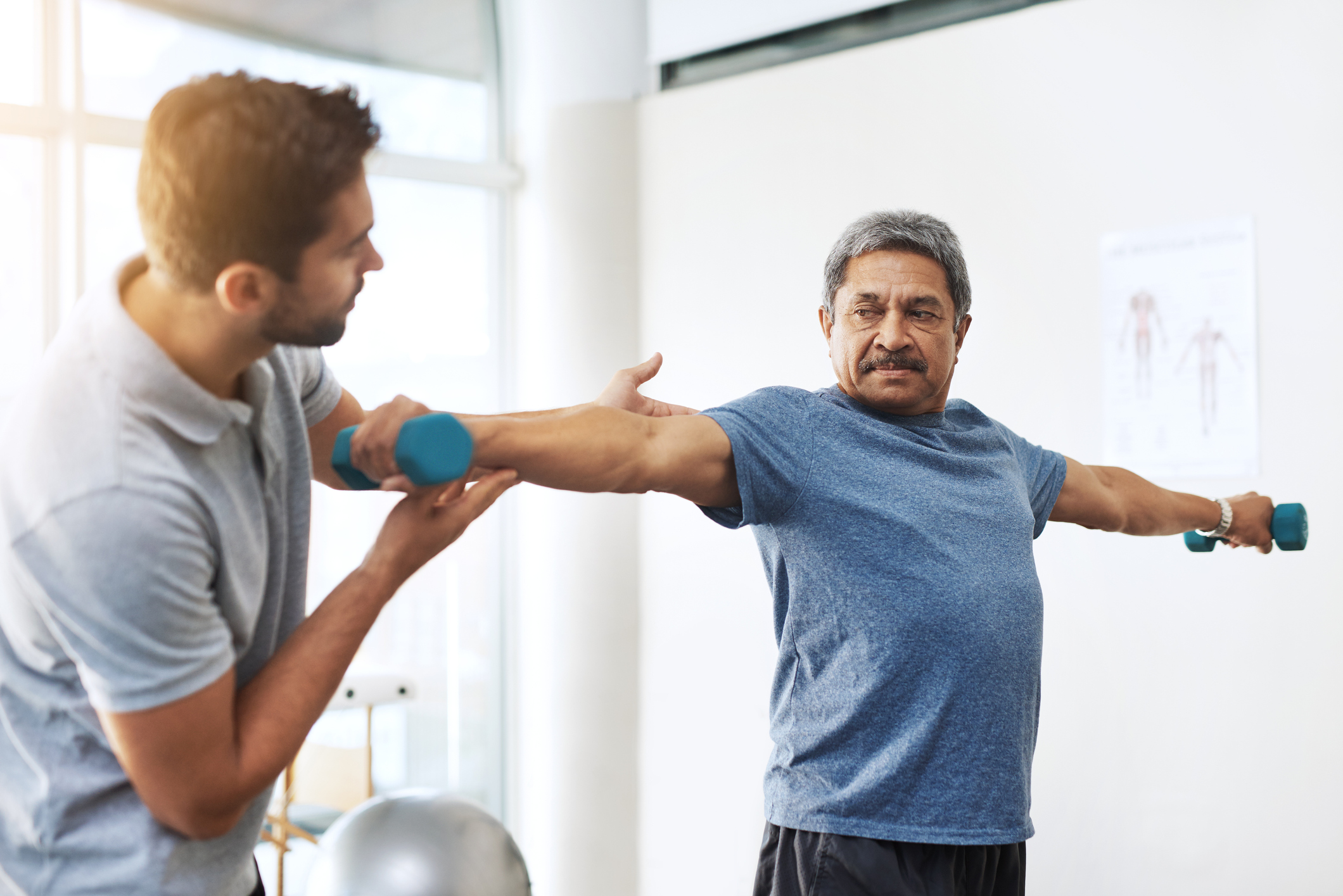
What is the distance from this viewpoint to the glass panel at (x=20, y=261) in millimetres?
2879

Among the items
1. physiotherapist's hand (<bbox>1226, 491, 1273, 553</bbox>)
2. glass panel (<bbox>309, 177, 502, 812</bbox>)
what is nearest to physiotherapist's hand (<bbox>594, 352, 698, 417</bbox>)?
physiotherapist's hand (<bbox>1226, 491, 1273, 553</bbox>)

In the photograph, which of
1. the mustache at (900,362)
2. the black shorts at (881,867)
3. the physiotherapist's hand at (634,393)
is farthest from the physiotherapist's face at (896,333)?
the black shorts at (881,867)

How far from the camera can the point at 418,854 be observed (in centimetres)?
218

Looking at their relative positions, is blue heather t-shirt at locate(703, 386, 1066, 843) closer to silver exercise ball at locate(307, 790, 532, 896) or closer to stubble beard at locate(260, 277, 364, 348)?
stubble beard at locate(260, 277, 364, 348)

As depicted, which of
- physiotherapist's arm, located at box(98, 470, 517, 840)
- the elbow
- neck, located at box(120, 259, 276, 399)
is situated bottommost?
the elbow

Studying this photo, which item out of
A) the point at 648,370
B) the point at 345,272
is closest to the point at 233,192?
the point at 345,272

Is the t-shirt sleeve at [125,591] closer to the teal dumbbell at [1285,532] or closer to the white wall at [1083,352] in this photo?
the teal dumbbell at [1285,532]

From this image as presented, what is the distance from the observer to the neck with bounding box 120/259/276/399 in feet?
3.19

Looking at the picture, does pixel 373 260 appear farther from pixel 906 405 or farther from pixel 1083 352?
pixel 1083 352

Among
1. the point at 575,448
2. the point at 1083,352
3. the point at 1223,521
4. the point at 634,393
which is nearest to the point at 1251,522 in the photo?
the point at 1223,521

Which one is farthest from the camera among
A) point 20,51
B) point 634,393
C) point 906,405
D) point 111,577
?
point 20,51

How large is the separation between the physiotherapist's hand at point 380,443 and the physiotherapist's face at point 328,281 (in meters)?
0.13

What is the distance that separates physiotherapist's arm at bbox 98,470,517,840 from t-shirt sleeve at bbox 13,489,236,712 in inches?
1.0

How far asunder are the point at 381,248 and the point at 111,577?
2749mm
